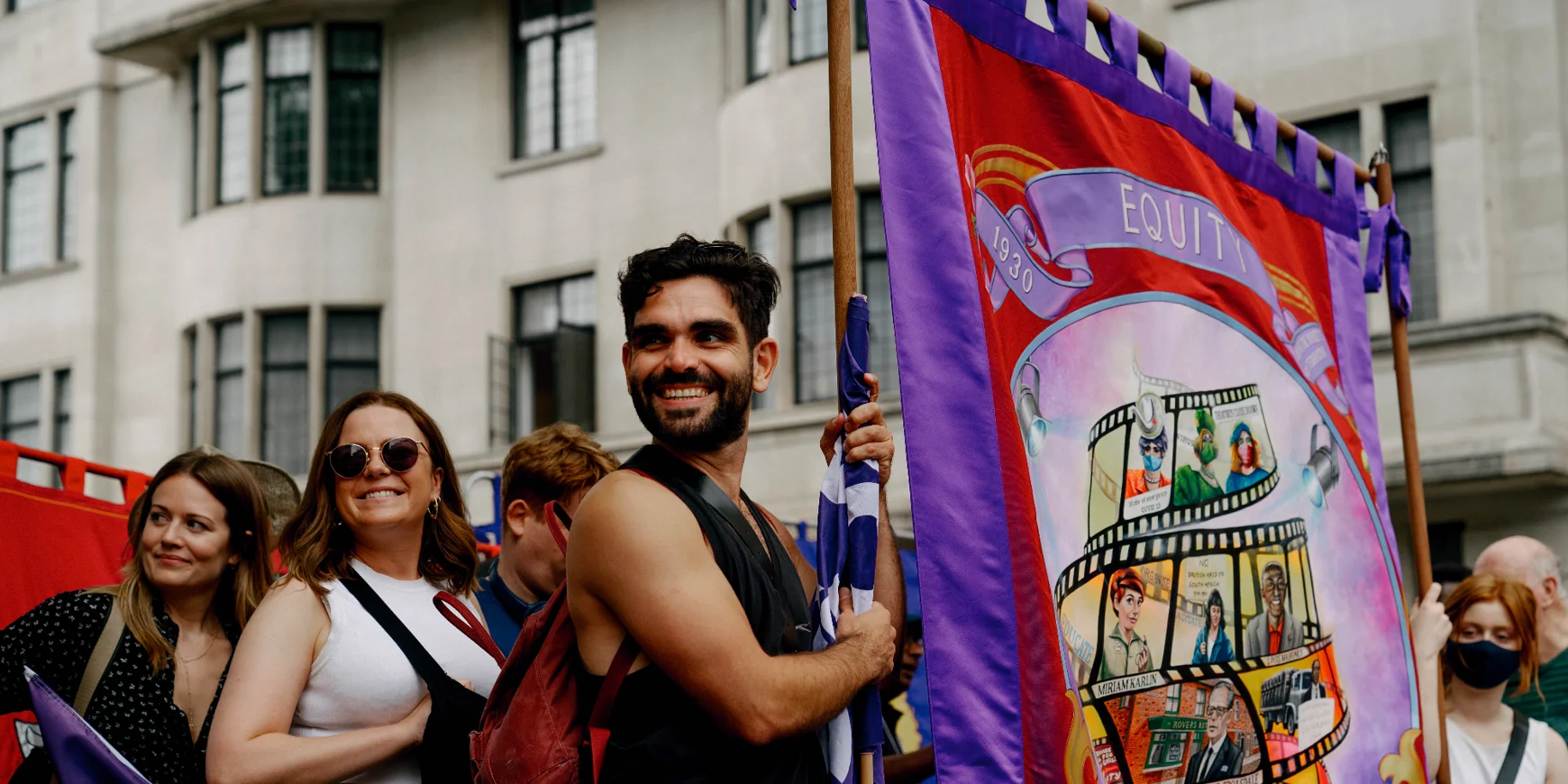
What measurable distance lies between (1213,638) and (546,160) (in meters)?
15.3

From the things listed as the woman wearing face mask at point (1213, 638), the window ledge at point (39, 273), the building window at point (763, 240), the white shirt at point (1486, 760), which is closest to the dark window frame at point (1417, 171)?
the building window at point (763, 240)

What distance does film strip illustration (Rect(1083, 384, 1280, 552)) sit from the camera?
3744 millimetres

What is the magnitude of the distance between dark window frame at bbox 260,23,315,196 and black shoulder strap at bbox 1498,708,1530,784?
16635 millimetres

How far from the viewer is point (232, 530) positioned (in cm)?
405

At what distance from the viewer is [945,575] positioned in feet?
10.4

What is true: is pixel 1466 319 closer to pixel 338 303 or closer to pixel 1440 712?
pixel 1440 712

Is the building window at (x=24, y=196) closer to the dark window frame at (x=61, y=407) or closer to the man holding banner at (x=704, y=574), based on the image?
the dark window frame at (x=61, y=407)

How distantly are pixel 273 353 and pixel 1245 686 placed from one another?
56.7 feet

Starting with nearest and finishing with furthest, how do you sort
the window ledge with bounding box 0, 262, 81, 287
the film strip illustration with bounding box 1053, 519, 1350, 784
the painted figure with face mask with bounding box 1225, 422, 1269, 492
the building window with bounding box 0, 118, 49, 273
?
the film strip illustration with bounding box 1053, 519, 1350, 784
the painted figure with face mask with bounding box 1225, 422, 1269, 492
the window ledge with bounding box 0, 262, 81, 287
the building window with bounding box 0, 118, 49, 273

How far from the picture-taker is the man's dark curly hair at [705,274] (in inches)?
122

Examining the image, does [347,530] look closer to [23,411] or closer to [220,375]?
[220,375]

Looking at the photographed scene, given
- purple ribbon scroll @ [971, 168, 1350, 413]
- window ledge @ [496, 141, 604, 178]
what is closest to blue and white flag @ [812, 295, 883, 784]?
purple ribbon scroll @ [971, 168, 1350, 413]

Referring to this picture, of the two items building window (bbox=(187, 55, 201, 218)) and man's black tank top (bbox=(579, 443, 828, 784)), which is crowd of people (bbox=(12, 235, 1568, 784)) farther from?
building window (bbox=(187, 55, 201, 218))

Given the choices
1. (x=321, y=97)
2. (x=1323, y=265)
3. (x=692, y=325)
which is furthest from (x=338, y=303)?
(x=692, y=325)
